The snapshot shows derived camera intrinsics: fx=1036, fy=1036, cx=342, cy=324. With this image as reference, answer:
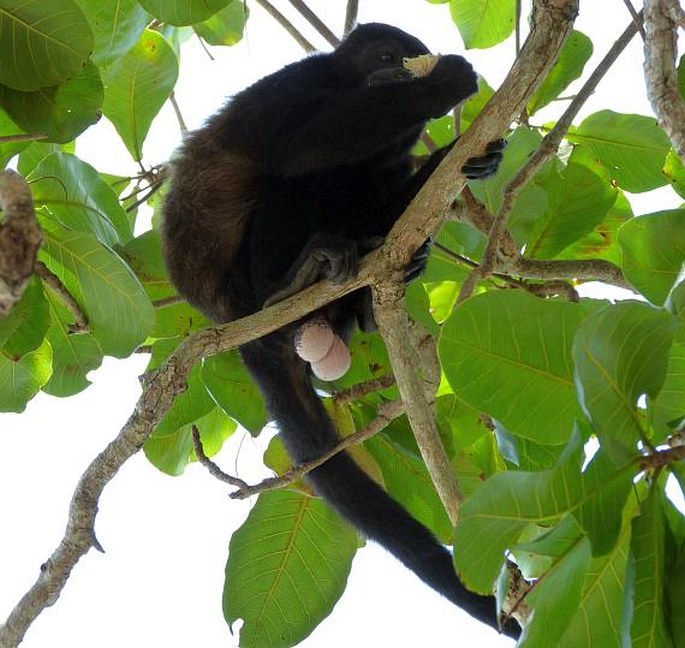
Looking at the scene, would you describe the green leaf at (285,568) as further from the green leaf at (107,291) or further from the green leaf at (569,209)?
the green leaf at (569,209)

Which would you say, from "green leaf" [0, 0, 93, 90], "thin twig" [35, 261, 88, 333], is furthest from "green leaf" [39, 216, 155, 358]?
"green leaf" [0, 0, 93, 90]

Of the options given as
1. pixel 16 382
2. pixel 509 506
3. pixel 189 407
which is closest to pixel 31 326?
pixel 16 382

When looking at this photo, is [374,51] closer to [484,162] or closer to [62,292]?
[484,162]

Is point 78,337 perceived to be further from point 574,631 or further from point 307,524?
point 574,631

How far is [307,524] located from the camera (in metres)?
2.29

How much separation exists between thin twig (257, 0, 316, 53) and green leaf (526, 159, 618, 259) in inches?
34.5

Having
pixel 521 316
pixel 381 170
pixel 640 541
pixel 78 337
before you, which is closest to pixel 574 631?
pixel 640 541

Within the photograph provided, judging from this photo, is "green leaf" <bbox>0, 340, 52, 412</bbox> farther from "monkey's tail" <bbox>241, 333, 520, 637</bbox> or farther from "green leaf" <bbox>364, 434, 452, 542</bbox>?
"green leaf" <bbox>364, 434, 452, 542</bbox>

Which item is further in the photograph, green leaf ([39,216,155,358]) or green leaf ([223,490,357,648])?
green leaf ([223,490,357,648])

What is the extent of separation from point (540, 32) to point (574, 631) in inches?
37.9

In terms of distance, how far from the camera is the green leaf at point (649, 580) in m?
1.22

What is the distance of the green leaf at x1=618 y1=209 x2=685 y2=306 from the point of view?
160 cm

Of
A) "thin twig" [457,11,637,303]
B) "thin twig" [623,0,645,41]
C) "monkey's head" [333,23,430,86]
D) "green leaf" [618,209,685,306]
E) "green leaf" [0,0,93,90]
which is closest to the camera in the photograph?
"green leaf" [618,209,685,306]

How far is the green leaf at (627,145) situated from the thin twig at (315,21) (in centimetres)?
71
